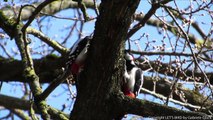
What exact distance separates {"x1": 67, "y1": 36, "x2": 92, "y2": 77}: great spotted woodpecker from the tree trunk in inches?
12.9

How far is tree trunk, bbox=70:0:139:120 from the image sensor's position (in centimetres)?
323

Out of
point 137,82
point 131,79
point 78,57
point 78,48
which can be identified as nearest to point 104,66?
point 78,57

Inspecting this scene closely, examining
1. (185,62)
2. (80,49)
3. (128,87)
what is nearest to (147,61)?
(185,62)

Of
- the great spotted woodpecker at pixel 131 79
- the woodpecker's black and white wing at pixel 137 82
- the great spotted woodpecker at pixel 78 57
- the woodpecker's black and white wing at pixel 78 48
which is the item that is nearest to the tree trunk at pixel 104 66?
the great spotted woodpecker at pixel 78 57

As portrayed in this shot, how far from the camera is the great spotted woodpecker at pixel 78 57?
3.87m

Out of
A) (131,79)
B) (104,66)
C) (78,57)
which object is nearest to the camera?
(104,66)

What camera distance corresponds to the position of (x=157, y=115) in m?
3.13

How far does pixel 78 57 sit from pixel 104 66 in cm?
66

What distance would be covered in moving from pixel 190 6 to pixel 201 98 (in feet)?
4.10

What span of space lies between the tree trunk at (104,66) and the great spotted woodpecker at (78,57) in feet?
1.07

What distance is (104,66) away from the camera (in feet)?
11.1

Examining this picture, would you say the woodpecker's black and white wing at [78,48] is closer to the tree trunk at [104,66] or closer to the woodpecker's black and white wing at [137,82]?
the tree trunk at [104,66]

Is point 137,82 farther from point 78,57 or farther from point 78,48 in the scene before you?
point 78,57

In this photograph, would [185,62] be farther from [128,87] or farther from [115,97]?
[115,97]
